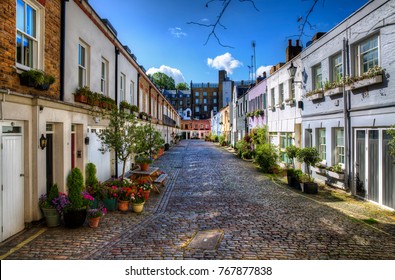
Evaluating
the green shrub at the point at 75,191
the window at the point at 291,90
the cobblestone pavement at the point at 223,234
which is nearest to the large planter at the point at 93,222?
the cobblestone pavement at the point at 223,234

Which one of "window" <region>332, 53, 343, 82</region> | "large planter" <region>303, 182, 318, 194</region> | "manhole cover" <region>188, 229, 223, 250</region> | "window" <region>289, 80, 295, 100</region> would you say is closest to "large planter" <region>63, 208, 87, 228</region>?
"manhole cover" <region>188, 229, 223, 250</region>

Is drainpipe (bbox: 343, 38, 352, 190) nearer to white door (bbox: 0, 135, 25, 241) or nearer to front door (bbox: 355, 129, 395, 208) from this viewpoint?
front door (bbox: 355, 129, 395, 208)

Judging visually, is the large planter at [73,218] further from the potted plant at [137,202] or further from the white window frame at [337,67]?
the white window frame at [337,67]

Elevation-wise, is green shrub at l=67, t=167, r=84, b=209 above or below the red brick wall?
Answer: below

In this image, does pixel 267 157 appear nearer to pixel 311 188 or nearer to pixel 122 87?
pixel 311 188

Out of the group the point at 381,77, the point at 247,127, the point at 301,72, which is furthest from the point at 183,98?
the point at 381,77

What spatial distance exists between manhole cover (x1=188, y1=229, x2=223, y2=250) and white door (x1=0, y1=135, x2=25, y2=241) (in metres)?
3.97

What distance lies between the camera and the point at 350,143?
407 inches

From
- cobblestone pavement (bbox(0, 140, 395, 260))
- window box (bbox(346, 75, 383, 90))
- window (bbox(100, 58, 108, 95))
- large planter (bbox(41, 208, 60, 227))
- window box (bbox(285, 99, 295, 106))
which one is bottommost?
cobblestone pavement (bbox(0, 140, 395, 260))

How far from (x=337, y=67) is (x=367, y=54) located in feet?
6.49

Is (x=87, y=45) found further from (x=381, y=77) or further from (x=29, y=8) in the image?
(x=381, y=77)

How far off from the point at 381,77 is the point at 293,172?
5336mm

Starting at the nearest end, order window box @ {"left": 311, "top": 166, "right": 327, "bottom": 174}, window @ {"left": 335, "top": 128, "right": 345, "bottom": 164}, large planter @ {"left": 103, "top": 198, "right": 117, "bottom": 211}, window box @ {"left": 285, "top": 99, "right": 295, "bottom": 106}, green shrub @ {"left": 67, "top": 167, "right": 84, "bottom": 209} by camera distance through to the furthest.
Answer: green shrub @ {"left": 67, "top": 167, "right": 84, "bottom": 209} → large planter @ {"left": 103, "top": 198, "right": 117, "bottom": 211} → window @ {"left": 335, "top": 128, "right": 345, "bottom": 164} → window box @ {"left": 311, "top": 166, "right": 327, "bottom": 174} → window box @ {"left": 285, "top": 99, "right": 295, "bottom": 106}

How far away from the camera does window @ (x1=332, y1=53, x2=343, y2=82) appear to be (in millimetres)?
11289
